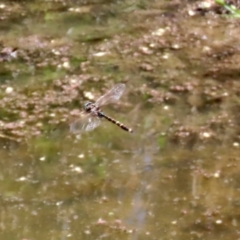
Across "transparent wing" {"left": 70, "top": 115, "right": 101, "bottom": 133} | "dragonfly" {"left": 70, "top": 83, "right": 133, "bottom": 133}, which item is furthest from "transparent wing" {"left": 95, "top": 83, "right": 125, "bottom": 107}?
"transparent wing" {"left": 70, "top": 115, "right": 101, "bottom": 133}

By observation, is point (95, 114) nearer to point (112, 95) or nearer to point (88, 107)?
point (88, 107)

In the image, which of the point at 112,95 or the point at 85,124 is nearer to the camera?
the point at 85,124

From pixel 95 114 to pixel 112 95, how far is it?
169 mm

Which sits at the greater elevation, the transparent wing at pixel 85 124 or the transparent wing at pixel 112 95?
the transparent wing at pixel 112 95

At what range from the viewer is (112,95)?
299 cm

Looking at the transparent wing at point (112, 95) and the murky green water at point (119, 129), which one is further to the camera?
the transparent wing at point (112, 95)

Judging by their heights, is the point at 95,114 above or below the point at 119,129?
above

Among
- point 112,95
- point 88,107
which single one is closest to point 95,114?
point 88,107

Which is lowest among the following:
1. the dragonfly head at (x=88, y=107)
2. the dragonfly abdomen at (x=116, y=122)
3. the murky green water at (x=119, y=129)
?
the murky green water at (x=119, y=129)

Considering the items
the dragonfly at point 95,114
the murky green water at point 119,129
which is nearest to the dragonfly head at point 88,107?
the dragonfly at point 95,114

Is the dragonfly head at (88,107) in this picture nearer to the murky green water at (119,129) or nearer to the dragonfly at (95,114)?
the dragonfly at (95,114)

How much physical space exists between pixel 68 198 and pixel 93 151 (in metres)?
0.34

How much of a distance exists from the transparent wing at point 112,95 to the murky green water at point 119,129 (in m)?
0.10

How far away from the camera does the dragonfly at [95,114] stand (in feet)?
9.34
